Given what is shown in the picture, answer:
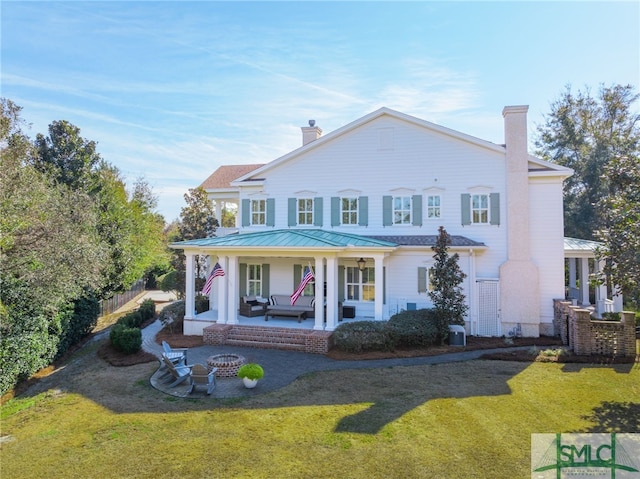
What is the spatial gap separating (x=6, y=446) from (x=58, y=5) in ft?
39.0

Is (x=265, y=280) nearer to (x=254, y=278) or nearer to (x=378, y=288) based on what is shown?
(x=254, y=278)

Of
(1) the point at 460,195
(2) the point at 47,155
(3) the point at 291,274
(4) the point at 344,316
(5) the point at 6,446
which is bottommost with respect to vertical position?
(5) the point at 6,446

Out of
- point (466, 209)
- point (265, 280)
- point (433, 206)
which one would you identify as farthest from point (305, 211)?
point (466, 209)

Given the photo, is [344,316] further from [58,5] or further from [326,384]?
[58,5]

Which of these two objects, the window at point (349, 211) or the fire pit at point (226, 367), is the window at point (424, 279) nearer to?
the window at point (349, 211)

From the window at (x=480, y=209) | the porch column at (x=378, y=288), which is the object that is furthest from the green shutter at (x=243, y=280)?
the window at (x=480, y=209)

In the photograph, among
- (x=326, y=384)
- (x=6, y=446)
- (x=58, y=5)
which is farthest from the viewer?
(x=58, y=5)

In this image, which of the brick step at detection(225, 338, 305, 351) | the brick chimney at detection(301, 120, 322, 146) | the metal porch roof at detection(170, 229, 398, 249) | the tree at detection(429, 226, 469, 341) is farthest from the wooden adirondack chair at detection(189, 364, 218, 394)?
the brick chimney at detection(301, 120, 322, 146)

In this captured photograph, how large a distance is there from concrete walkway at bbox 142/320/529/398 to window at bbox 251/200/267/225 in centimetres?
760

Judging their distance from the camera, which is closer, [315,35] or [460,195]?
[315,35]

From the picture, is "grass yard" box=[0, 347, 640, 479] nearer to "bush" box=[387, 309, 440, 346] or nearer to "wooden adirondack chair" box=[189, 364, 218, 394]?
"wooden adirondack chair" box=[189, 364, 218, 394]

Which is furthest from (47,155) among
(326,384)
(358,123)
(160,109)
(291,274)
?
(326,384)

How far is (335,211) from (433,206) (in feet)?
15.8

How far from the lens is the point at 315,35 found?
39.4 feet
